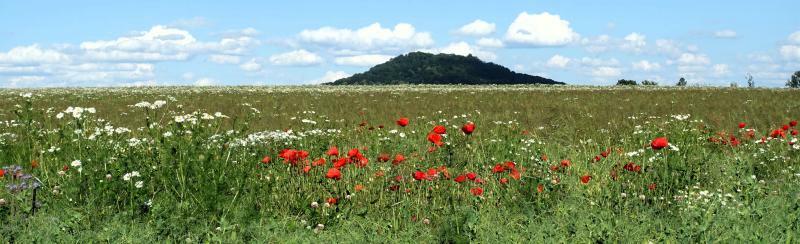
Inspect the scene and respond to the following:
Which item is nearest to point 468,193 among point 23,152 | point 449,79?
point 23,152

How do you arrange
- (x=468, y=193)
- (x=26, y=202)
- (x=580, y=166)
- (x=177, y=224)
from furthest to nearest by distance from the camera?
1. (x=580, y=166)
2. (x=468, y=193)
3. (x=26, y=202)
4. (x=177, y=224)

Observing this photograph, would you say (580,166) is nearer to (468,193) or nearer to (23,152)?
(468,193)

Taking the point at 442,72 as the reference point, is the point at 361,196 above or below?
above

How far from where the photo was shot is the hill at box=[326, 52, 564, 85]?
439ft

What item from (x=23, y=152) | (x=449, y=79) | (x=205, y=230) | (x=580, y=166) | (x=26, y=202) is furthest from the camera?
(x=449, y=79)

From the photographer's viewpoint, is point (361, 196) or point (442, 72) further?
point (442, 72)

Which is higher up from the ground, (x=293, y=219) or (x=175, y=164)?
(x=175, y=164)

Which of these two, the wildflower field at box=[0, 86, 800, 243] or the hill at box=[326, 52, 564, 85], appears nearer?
the wildflower field at box=[0, 86, 800, 243]

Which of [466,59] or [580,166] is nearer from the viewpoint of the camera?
[580,166]

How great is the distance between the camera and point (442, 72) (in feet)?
458

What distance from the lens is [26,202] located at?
6453 mm

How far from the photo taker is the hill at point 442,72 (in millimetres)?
133750

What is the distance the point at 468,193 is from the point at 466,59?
145931mm

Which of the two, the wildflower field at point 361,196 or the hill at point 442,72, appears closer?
Answer: the wildflower field at point 361,196
